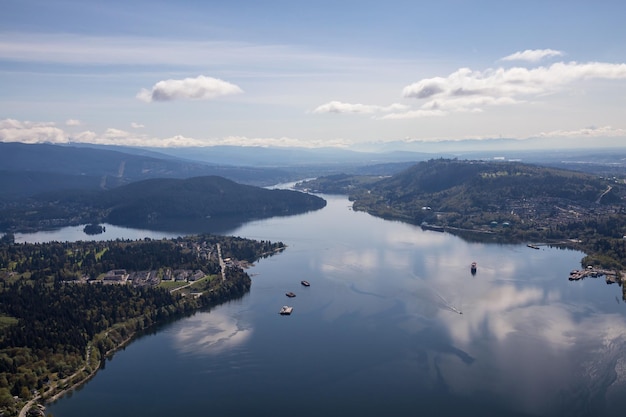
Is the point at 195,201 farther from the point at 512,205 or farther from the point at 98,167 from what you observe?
the point at 98,167

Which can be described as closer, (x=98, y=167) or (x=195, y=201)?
(x=195, y=201)

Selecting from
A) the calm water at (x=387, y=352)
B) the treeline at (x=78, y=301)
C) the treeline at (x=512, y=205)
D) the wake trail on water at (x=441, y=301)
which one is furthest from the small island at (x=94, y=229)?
the wake trail on water at (x=441, y=301)

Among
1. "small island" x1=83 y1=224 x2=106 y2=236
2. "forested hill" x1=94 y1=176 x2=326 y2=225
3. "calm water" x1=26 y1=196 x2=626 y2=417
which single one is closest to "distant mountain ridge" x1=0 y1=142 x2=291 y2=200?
"forested hill" x1=94 y1=176 x2=326 y2=225

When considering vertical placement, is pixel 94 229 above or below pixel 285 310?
below

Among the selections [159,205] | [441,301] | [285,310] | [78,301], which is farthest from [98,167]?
[441,301]

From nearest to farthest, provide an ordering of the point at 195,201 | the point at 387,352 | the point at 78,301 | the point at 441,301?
the point at 387,352, the point at 78,301, the point at 441,301, the point at 195,201

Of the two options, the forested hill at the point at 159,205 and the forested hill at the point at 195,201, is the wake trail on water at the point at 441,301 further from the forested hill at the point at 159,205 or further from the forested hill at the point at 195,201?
the forested hill at the point at 195,201
